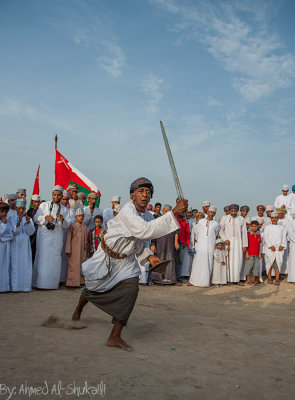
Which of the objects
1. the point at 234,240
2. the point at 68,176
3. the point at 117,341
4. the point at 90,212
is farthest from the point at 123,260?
the point at 68,176

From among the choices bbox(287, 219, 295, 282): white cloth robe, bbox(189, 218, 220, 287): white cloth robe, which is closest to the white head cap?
bbox(189, 218, 220, 287): white cloth robe

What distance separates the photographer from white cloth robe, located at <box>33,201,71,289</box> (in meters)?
7.16

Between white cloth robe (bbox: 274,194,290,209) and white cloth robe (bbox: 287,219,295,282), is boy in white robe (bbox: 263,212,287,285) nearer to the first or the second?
white cloth robe (bbox: 287,219,295,282)

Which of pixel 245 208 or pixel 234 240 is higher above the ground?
pixel 245 208

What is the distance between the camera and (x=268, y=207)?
10516 mm

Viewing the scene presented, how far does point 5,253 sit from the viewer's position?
664cm

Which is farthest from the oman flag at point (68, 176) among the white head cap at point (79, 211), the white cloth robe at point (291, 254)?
the white cloth robe at point (291, 254)

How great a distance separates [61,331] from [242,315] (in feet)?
9.58

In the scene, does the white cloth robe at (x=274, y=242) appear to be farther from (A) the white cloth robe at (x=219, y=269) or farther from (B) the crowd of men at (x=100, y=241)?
(A) the white cloth robe at (x=219, y=269)

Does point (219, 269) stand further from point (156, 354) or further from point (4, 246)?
point (156, 354)

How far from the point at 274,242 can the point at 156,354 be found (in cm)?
660

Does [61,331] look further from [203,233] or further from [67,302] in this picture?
[203,233]

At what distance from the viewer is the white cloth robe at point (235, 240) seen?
347 inches

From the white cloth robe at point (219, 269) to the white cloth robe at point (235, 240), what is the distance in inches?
10.0
